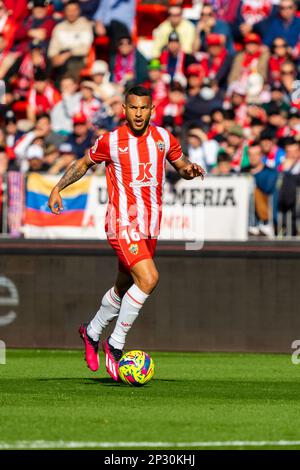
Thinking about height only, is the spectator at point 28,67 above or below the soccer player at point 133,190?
above

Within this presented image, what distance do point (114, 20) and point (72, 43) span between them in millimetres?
Answer: 867

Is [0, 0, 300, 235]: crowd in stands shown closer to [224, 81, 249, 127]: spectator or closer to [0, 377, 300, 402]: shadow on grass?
[224, 81, 249, 127]: spectator

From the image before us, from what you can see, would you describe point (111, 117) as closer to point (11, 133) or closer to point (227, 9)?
point (11, 133)

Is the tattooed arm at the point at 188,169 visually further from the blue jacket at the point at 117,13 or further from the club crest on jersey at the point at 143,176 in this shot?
the blue jacket at the point at 117,13

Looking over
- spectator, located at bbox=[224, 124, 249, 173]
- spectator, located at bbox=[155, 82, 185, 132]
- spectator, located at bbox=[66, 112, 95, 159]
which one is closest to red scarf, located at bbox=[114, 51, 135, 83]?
spectator, located at bbox=[155, 82, 185, 132]

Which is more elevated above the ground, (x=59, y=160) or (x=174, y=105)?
(x=174, y=105)

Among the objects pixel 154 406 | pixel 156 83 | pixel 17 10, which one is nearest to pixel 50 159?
pixel 156 83

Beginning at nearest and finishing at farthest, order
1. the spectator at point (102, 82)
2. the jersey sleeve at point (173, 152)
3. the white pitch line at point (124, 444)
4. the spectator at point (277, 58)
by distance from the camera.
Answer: the white pitch line at point (124, 444)
the jersey sleeve at point (173, 152)
the spectator at point (102, 82)
the spectator at point (277, 58)

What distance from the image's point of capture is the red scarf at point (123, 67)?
2128cm

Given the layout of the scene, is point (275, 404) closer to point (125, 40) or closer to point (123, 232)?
point (123, 232)

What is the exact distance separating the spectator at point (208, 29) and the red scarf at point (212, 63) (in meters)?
0.30

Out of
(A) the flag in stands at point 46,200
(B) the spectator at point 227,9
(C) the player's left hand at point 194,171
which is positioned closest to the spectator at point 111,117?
(B) the spectator at point 227,9

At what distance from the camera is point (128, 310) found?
1112 centimetres
